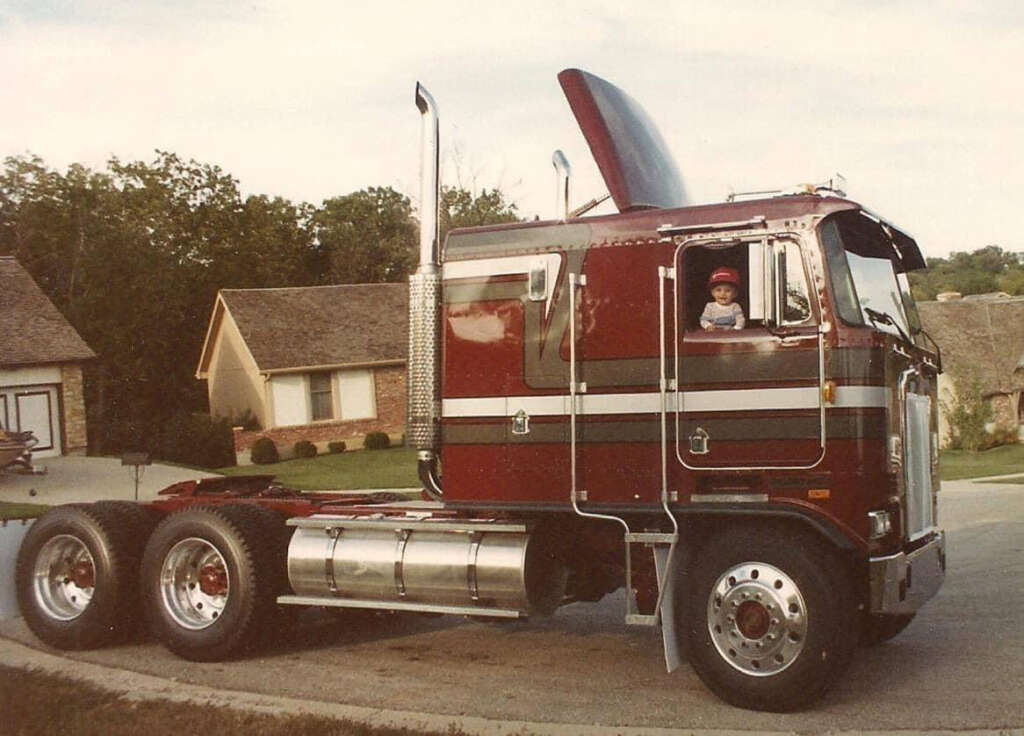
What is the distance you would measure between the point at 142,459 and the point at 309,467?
27601 millimetres

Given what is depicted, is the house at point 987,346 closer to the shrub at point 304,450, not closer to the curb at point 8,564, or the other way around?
the shrub at point 304,450

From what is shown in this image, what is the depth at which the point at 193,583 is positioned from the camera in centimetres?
967

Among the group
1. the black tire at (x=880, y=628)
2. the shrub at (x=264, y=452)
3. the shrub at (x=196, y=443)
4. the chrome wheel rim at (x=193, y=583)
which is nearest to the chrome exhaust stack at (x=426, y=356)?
the chrome wheel rim at (x=193, y=583)

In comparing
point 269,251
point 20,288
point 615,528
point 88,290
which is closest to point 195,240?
point 269,251

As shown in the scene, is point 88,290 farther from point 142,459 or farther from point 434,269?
point 434,269

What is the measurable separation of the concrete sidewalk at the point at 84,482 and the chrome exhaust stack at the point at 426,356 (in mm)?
17230

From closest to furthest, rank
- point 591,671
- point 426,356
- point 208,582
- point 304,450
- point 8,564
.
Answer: point 591,671
point 426,356
point 208,582
point 8,564
point 304,450

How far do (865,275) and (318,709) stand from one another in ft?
14.9

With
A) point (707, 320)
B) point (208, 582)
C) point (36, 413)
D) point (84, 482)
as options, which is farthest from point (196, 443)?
point (707, 320)

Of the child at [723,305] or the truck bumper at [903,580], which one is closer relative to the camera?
the truck bumper at [903,580]

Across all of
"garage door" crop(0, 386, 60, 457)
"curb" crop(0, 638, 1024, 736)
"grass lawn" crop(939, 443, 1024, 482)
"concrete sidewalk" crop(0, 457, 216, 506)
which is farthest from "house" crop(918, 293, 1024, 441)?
"curb" crop(0, 638, 1024, 736)

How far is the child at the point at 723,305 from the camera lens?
780cm

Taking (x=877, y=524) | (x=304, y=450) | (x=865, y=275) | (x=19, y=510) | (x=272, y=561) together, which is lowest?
(x=304, y=450)

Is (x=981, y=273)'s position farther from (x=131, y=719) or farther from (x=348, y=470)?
(x=131, y=719)
